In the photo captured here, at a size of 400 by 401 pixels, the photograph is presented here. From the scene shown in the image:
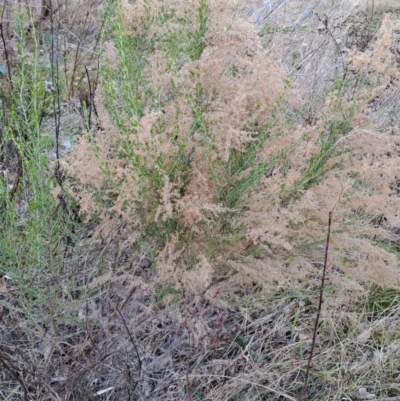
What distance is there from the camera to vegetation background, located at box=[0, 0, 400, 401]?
1747 mm

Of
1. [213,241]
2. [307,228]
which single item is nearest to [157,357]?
[213,241]

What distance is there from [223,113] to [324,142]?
15.3 inches

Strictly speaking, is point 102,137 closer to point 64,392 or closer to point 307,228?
point 307,228

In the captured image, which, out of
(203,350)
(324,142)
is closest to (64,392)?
(203,350)

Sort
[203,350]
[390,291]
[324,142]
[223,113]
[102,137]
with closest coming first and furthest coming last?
[223,113] < [324,142] < [102,137] < [203,350] < [390,291]

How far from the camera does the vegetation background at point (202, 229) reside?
1.75m

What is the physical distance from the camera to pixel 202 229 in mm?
1924

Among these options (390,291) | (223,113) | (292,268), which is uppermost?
(223,113)

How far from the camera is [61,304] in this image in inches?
81.9

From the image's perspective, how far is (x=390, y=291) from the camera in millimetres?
2406

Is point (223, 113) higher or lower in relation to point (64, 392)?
higher

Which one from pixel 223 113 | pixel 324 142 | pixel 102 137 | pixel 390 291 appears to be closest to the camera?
pixel 223 113

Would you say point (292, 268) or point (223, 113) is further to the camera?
point (292, 268)

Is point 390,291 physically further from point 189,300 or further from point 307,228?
point 189,300
